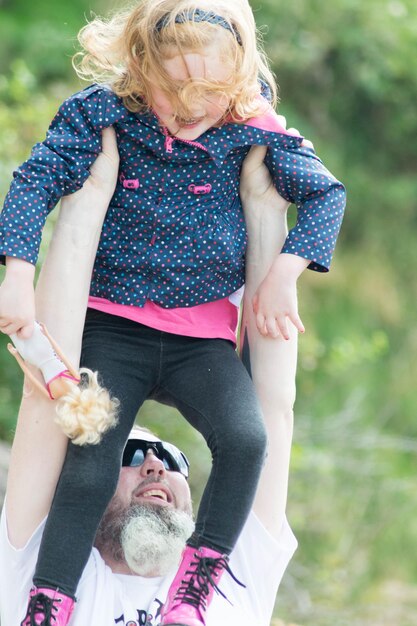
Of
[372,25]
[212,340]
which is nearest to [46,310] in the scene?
[212,340]

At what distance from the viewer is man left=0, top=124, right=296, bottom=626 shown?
2514 mm

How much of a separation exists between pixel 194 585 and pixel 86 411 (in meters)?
0.46

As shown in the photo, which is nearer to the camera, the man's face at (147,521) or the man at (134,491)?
the man at (134,491)

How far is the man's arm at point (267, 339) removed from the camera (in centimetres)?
262

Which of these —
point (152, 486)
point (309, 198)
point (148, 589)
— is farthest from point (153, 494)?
point (309, 198)

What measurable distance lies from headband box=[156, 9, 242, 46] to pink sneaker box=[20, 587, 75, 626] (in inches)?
48.8

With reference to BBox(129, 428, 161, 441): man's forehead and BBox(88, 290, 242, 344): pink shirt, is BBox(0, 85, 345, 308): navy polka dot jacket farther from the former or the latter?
BBox(129, 428, 161, 441): man's forehead

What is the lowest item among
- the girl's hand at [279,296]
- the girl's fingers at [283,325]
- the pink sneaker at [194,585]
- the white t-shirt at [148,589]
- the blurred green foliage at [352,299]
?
the pink sneaker at [194,585]

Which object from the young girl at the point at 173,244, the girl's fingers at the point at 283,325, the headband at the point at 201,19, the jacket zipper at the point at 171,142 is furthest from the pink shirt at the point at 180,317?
the headband at the point at 201,19

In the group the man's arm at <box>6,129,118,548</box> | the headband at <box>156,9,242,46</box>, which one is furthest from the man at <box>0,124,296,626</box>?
the headband at <box>156,9,242,46</box>

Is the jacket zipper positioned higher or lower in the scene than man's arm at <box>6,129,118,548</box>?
higher

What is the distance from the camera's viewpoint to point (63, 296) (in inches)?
98.5

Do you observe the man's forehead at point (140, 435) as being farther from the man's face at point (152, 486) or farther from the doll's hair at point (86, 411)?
the doll's hair at point (86, 411)

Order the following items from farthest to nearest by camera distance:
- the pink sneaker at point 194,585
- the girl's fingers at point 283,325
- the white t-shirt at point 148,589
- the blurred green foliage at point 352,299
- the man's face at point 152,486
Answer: the blurred green foliage at point 352,299 → the man's face at point 152,486 → the white t-shirt at point 148,589 → the girl's fingers at point 283,325 → the pink sneaker at point 194,585
